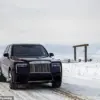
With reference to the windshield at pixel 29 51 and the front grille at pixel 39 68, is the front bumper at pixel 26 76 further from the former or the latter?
the windshield at pixel 29 51

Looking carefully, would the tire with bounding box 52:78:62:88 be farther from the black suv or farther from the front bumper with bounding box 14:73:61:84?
the front bumper with bounding box 14:73:61:84

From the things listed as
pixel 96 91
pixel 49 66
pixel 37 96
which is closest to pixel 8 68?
pixel 49 66

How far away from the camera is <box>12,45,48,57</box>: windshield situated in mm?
12820

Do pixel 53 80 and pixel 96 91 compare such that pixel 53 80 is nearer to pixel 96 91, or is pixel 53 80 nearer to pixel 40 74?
pixel 40 74

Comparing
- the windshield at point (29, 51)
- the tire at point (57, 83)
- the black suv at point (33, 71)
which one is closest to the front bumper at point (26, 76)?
the black suv at point (33, 71)

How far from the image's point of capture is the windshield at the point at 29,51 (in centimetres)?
1282

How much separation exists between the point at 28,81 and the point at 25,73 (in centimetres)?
33

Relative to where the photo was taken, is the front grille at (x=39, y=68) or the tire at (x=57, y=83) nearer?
the front grille at (x=39, y=68)

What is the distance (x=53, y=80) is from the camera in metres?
11.4

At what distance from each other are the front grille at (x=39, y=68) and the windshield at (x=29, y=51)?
169 cm

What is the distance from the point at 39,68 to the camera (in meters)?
11.2

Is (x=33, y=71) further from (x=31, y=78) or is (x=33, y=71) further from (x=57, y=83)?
(x=57, y=83)

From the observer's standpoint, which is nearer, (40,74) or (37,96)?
(37,96)

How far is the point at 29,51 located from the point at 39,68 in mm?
2017
